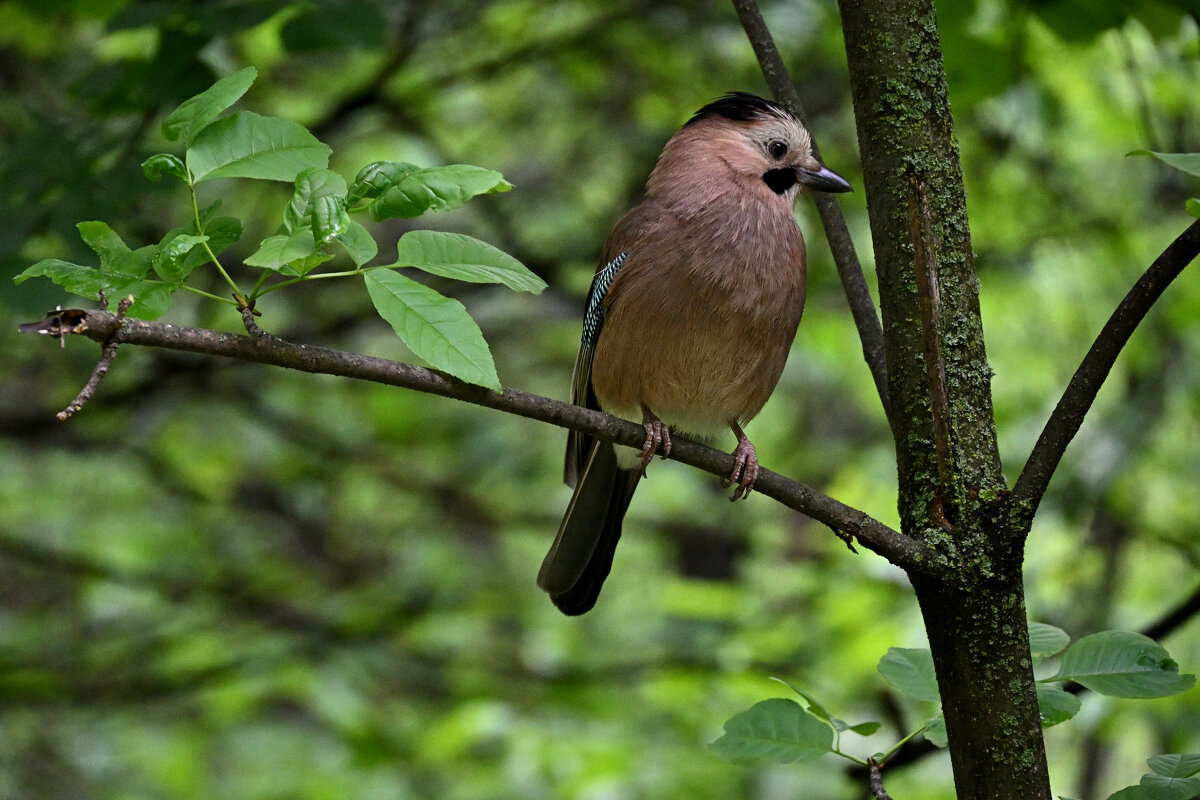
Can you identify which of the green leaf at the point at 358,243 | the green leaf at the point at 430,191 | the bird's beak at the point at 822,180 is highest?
the bird's beak at the point at 822,180

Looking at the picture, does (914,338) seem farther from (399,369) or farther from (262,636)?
(262,636)

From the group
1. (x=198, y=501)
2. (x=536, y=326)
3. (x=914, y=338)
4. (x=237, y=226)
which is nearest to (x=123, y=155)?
(x=237, y=226)

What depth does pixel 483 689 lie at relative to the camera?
594cm

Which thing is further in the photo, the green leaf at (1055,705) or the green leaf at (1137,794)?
the green leaf at (1055,705)

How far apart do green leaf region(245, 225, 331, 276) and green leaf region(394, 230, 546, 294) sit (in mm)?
133

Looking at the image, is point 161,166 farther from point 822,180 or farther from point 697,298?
point 822,180

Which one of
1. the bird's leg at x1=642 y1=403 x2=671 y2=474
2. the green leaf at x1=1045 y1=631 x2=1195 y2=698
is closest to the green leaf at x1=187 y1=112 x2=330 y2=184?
the bird's leg at x1=642 y1=403 x2=671 y2=474

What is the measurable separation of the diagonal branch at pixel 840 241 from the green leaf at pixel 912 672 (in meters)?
0.45

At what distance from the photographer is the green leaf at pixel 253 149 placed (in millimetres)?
1693

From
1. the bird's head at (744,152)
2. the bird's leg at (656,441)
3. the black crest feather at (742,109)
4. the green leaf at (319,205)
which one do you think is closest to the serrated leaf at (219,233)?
the green leaf at (319,205)

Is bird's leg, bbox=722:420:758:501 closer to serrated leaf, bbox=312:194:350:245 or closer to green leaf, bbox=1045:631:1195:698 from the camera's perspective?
green leaf, bbox=1045:631:1195:698

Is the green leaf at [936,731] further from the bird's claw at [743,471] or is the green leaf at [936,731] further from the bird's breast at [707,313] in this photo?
the bird's breast at [707,313]

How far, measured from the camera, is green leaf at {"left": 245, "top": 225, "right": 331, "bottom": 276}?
153 centimetres

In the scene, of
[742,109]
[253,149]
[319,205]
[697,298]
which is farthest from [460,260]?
[742,109]
